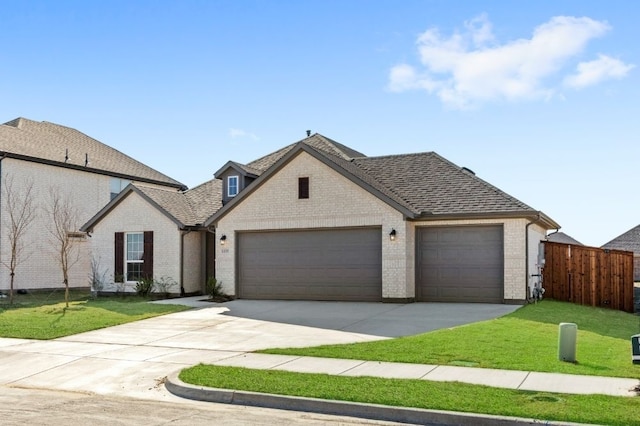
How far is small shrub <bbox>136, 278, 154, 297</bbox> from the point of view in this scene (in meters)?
25.2

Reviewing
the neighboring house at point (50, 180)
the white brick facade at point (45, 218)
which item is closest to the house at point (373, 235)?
the neighboring house at point (50, 180)

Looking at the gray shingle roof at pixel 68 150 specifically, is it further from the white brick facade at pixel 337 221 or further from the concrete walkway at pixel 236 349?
the concrete walkway at pixel 236 349

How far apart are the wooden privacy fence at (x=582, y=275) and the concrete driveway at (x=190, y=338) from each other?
493 cm

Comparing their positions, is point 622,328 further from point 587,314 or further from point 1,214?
point 1,214

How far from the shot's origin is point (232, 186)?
26.1 metres

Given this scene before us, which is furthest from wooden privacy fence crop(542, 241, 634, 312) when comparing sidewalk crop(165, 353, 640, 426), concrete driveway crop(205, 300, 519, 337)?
sidewalk crop(165, 353, 640, 426)

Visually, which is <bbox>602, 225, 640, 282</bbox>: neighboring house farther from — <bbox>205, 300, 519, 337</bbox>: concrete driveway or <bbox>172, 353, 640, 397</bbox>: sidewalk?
<bbox>172, 353, 640, 397</bbox>: sidewalk

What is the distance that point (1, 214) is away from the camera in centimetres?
2698

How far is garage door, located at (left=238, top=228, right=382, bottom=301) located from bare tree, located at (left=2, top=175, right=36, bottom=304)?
34.0ft

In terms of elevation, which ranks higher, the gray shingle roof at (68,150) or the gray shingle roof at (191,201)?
the gray shingle roof at (68,150)

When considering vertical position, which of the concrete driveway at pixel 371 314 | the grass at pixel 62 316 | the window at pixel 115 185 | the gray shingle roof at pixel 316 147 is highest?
the gray shingle roof at pixel 316 147

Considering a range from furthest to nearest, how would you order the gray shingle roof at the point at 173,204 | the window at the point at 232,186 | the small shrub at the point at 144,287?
the window at the point at 232,186 → the gray shingle roof at the point at 173,204 → the small shrub at the point at 144,287

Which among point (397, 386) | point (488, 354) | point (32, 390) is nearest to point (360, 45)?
point (488, 354)

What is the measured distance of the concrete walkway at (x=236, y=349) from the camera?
990 centimetres
